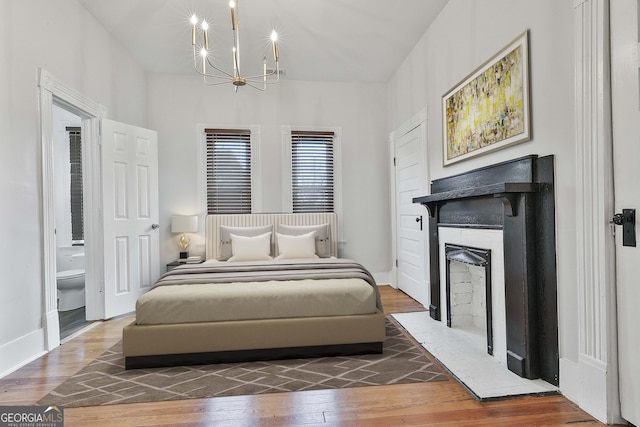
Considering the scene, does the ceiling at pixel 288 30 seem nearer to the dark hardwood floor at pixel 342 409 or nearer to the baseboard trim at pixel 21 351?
the baseboard trim at pixel 21 351

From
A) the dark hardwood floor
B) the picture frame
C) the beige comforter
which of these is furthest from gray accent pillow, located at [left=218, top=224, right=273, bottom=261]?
the picture frame

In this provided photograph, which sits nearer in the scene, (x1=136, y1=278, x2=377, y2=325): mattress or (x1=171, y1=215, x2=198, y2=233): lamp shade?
(x1=136, y1=278, x2=377, y2=325): mattress

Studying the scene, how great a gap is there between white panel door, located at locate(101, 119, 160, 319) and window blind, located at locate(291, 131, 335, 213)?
6.25 ft

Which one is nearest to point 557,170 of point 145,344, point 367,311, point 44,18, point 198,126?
point 367,311

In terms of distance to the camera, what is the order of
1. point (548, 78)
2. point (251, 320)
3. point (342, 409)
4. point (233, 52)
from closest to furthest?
point (342, 409), point (548, 78), point (251, 320), point (233, 52)

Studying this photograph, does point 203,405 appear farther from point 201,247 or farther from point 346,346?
point 201,247

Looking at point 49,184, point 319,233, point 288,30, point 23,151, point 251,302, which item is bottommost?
point 251,302

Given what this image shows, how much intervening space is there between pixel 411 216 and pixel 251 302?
8.52 ft

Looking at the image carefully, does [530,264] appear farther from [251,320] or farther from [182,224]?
[182,224]

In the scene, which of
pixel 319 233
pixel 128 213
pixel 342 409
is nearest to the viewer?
pixel 342 409

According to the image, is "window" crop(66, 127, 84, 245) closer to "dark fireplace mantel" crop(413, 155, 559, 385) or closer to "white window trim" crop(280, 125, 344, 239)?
"white window trim" crop(280, 125, 344, 239)

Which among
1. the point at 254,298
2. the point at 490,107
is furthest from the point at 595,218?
the point at 254,298

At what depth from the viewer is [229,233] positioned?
4.54 metres

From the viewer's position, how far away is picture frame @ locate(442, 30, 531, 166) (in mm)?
2345
